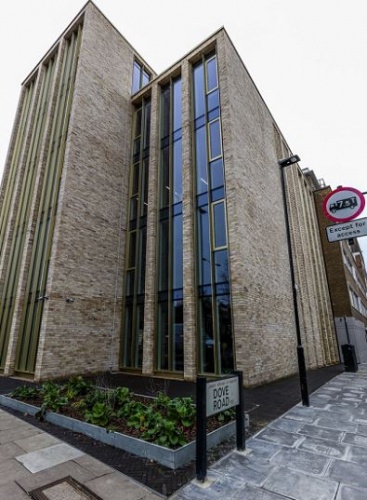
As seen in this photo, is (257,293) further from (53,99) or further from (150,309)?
(53,99)

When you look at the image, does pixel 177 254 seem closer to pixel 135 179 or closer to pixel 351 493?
pixel 135 179

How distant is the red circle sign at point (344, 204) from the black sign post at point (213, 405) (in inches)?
173

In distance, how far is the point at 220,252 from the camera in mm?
12125

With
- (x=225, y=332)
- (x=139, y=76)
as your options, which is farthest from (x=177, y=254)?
(x=139, y=76)

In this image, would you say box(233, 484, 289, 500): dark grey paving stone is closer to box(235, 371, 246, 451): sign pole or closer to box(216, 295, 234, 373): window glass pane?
box(235, 371, 246, 451): sign pole

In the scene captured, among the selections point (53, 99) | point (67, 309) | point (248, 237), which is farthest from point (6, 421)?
point (53, 99)

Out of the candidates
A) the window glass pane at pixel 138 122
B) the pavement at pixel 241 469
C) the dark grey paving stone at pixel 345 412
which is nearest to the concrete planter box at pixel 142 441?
the pavement at pixel 241 469

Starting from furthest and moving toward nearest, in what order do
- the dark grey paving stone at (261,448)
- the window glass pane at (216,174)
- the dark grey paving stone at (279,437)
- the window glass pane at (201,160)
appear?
the window glass pane at (201,160) < the window glass pane at (216,174) < the dark grey paving stone at (279,437) < the dark grey paving stone at (261,448)

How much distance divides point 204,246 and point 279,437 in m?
8.35

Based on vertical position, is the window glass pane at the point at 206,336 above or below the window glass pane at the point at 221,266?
below

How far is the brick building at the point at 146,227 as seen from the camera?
1183 centimetres

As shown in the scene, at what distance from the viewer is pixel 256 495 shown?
3.46 m

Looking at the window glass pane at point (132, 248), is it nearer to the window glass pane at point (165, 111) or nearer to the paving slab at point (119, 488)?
the window glass pane at point (165, 111)

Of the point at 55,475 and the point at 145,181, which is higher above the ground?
the point at 145,181
